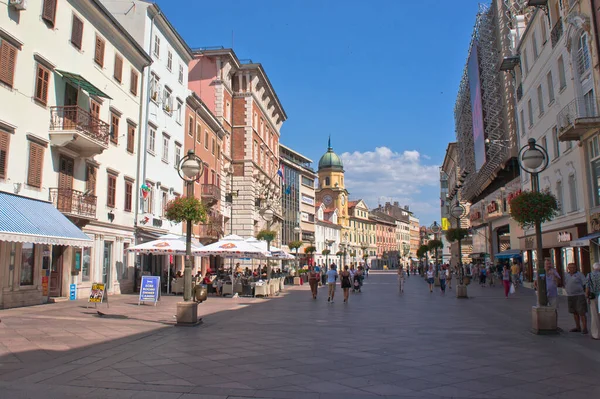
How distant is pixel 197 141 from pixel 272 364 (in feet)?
100

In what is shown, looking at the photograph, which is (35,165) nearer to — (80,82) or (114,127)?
(80,82)

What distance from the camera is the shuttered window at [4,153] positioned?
654 inches

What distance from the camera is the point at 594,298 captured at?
10.9m

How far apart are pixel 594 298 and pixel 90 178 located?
64.7ft

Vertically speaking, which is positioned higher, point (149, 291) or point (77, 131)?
point (77, 131)

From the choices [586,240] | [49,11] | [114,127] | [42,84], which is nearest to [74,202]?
[42,84]

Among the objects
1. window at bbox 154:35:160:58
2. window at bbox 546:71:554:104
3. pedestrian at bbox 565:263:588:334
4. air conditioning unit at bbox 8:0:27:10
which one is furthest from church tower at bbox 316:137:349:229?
pedestrian at bbox 565:263:588:334

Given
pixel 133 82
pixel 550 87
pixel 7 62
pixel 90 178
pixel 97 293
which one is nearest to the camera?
pixel 7 62

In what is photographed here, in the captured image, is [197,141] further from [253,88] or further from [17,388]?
[17,388]

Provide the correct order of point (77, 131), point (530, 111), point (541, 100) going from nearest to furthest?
point (77, 131) → point (541, 100) → point (530, 111)

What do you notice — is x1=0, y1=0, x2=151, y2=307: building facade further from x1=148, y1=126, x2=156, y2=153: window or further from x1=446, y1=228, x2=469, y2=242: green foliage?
x1=446, y1=228, x2=469, y2=242: green foliage

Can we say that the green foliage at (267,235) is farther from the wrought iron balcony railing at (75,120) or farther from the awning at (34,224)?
the awning at (34,224)

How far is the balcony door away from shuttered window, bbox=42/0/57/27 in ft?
17.4

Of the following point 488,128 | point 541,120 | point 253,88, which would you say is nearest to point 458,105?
point 488,128
